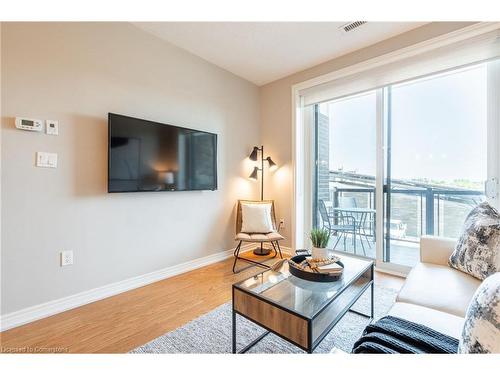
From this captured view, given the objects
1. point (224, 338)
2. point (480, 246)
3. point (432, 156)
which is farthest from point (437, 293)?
point (432, 156)

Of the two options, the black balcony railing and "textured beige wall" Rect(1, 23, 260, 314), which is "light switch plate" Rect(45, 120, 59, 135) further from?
the black balcony railing

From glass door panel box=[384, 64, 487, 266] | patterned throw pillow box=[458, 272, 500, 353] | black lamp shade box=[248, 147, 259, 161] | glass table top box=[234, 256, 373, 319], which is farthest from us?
black lamp shade box=[248, 147, 259, 161]

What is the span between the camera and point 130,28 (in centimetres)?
224

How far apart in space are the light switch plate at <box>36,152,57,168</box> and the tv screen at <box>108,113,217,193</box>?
377 millimetres

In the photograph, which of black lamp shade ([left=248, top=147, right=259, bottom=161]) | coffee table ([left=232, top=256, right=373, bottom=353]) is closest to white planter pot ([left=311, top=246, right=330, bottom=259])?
coffee table ([left=232, top=256, right=373, bottom=353])

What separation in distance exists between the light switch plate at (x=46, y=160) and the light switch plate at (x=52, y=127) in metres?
0.17

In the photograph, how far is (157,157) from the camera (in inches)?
91.7

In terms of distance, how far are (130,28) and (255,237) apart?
254cm

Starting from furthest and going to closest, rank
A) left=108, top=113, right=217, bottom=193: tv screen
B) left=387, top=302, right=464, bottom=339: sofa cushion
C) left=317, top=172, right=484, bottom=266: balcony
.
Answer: left=317, top=172, right=484, bottom=266: balcony
left=108, top=113, right=217, bottom=193: tv screen
left=387, top=302, right=464, bottom=339: sofa cushion

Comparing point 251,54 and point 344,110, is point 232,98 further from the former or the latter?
point 344,110

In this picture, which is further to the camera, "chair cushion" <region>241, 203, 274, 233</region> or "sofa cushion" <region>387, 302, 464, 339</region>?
"chair cushion" <region>241, 203, 274, 233</region>

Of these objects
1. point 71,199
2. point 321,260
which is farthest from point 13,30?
point 321,260

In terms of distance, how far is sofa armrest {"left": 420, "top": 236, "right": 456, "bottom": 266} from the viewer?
171 centimetres

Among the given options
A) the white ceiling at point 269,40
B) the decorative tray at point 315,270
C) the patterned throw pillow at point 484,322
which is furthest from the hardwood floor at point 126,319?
the white ceiling at point 269,40
